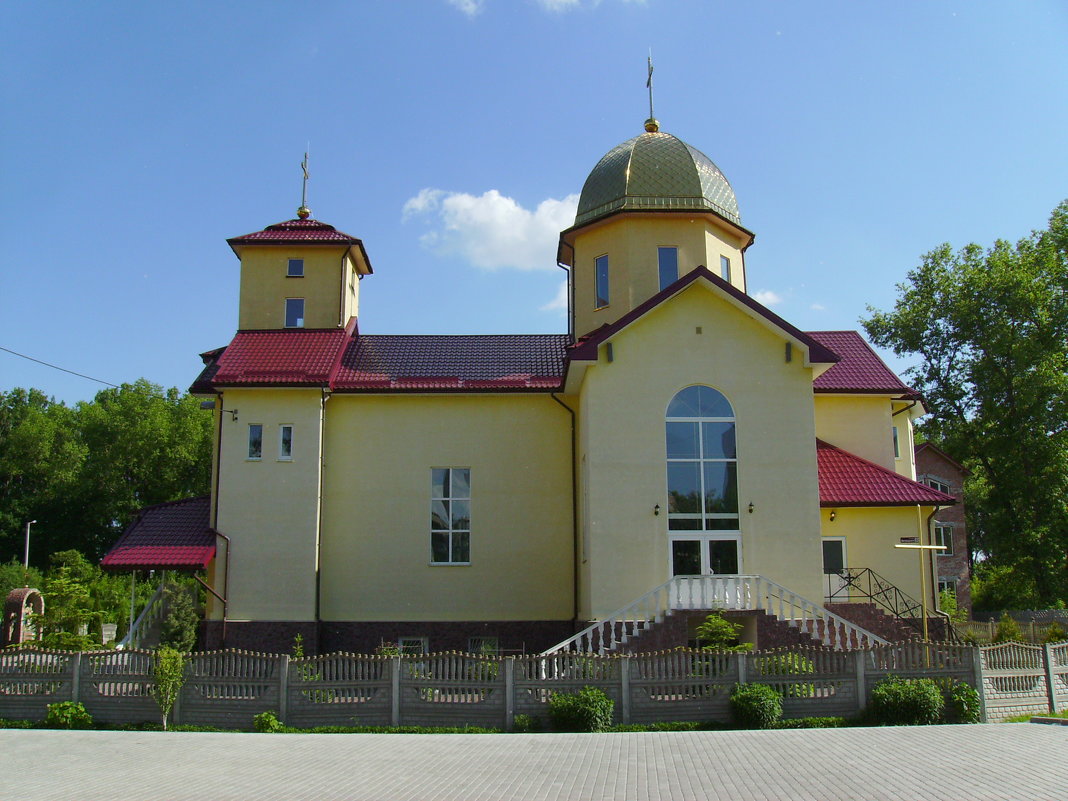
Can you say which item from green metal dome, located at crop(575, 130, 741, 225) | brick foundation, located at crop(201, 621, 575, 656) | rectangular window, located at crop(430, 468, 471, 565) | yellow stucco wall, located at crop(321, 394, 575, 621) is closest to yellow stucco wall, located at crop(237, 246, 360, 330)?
yellow stucco wall, located at crop(321, 394, 575, 621)

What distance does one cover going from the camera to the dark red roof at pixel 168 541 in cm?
2112

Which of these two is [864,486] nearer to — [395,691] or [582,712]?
[582,712]

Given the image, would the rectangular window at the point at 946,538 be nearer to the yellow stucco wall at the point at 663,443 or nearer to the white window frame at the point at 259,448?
the yellow stucco wall at the point at 663,443

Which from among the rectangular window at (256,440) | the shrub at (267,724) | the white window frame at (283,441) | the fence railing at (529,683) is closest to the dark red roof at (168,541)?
the rectangular window at (256,440)

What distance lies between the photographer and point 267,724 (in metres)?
15.0

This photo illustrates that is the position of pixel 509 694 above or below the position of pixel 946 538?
below

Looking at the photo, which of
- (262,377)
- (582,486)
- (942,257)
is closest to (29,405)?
(262,377)

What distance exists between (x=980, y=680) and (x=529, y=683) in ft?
23.5

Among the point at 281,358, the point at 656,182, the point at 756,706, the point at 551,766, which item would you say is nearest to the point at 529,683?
the point at 551,766

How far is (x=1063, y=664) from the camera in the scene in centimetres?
1631

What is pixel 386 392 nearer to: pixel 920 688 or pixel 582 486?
pixel 582 486

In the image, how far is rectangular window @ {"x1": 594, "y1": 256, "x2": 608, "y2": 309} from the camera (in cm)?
2475

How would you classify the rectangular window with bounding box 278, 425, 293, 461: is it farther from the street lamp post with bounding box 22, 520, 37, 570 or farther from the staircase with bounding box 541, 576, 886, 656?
the street lamp post with bounding box 22, 520, 37, 570

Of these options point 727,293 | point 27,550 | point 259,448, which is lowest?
point 27,550
